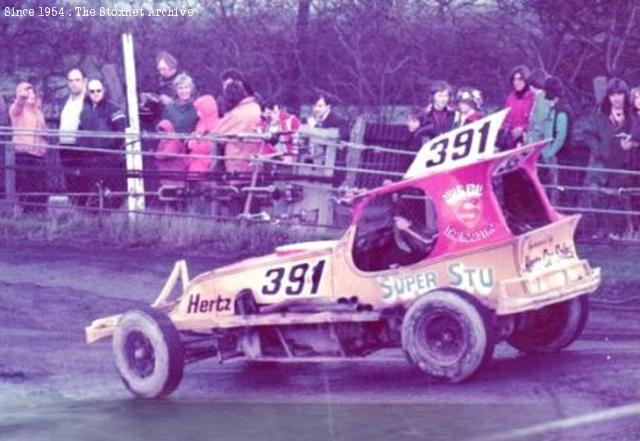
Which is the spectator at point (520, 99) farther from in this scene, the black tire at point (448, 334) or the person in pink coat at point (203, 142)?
the black tire at point (448, 334)

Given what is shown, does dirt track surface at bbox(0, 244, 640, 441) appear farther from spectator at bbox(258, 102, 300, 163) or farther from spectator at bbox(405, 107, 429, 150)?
spectator at bbox(258, 102, 300, 163)

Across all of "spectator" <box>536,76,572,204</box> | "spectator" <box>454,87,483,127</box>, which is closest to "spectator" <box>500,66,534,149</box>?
"spectator" <box>536,76,572,204</box>

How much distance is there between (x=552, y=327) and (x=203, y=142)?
8044 mm

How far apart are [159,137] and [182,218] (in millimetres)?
933

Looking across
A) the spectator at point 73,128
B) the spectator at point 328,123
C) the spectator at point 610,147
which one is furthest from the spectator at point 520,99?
the spectator at point 73,128

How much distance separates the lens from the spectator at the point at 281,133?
19.4m

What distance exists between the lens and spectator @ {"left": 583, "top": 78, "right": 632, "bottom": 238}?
17984 millimetres

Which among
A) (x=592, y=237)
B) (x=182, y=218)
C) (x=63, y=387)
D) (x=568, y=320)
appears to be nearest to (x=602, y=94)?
(x=592, y=237)

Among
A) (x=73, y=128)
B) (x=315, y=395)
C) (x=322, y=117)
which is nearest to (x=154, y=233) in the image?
(x=73, y=128)

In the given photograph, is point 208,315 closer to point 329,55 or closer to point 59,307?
point 59,307

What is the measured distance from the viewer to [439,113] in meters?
18.3

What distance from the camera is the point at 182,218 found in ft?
65.3

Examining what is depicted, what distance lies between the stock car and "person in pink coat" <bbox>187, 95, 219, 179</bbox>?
292 inches

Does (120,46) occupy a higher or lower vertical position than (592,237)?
higher
